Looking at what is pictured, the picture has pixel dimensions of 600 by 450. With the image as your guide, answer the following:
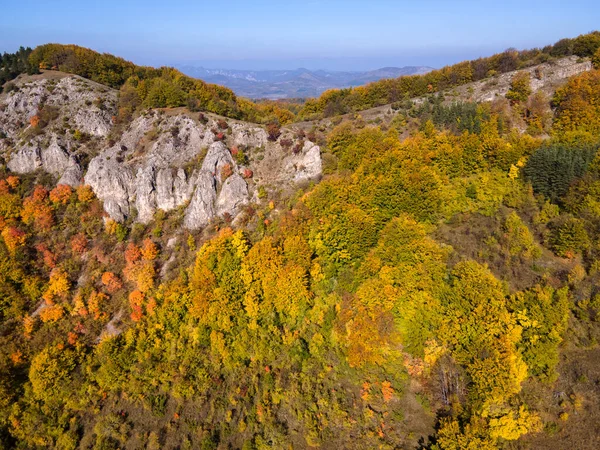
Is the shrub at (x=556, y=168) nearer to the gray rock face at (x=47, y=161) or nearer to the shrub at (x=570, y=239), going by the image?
the shrub at (x=570, y=239)

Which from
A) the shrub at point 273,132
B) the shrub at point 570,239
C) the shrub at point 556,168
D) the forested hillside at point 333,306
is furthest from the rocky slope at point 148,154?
the shrub at point 570,239

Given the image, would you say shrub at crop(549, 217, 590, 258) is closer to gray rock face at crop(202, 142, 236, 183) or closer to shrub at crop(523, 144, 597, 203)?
shrub at crop(523, 144, 597, 203)

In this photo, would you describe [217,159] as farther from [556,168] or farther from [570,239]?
[570,239]

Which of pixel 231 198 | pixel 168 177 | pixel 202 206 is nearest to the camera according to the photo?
pixel 202 206

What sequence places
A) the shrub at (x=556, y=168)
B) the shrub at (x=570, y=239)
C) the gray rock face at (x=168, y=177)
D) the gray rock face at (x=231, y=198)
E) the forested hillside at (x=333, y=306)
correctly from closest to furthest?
1. the forested hillside at (x=333, y=306)
2. the shrub at (x=570, y=239)
3. the shrub at (x=556, y=168)
4. the gray rock face at (x=231, y=198)
5. the gray rock face at (x=168, y=177)

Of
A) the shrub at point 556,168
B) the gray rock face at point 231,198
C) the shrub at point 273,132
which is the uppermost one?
the shrub at point 273,132

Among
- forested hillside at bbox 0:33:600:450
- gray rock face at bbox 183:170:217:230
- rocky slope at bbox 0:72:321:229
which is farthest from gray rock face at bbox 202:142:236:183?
gray rock face at bbox 183:170:217:230

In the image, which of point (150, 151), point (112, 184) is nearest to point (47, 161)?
point (112, 184)
